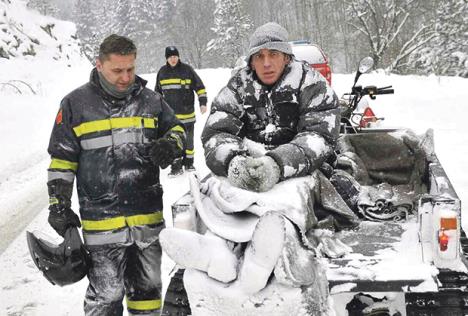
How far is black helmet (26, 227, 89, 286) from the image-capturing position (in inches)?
119

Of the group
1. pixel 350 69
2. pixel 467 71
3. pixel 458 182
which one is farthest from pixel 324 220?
pixel 350 69

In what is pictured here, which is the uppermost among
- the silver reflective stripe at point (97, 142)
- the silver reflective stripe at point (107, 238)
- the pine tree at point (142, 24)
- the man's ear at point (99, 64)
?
the pine tree at point (142, 24)

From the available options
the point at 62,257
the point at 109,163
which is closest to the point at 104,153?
the point at 109,163

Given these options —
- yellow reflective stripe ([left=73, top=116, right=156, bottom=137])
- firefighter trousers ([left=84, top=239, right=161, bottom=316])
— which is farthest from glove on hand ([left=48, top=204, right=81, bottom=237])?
yellow reflective stripe ([left=73, top=116, right=156, bottom=137])

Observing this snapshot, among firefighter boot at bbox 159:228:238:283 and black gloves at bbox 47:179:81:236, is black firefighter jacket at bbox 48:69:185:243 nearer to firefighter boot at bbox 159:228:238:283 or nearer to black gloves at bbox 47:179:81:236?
black gloves at bbox 47:179:81:236

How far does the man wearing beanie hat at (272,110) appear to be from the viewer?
3.43 m

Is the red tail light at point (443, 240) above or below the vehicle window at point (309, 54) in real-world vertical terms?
below

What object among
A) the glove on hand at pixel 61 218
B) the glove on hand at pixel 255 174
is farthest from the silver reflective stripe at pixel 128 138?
the glove on hand at pixel 255 174

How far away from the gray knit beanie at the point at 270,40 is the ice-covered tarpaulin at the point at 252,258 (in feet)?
4.37

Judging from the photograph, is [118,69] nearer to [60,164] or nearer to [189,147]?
[60,164]

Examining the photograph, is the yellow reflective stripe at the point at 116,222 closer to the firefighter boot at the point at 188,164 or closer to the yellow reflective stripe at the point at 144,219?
the yellow reflective stripe at the point at 144,219

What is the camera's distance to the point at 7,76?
1889 cm

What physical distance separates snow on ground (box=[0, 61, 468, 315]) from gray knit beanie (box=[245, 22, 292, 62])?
2.32 m

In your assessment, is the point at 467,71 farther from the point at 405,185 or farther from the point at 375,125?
the point at 405,185
